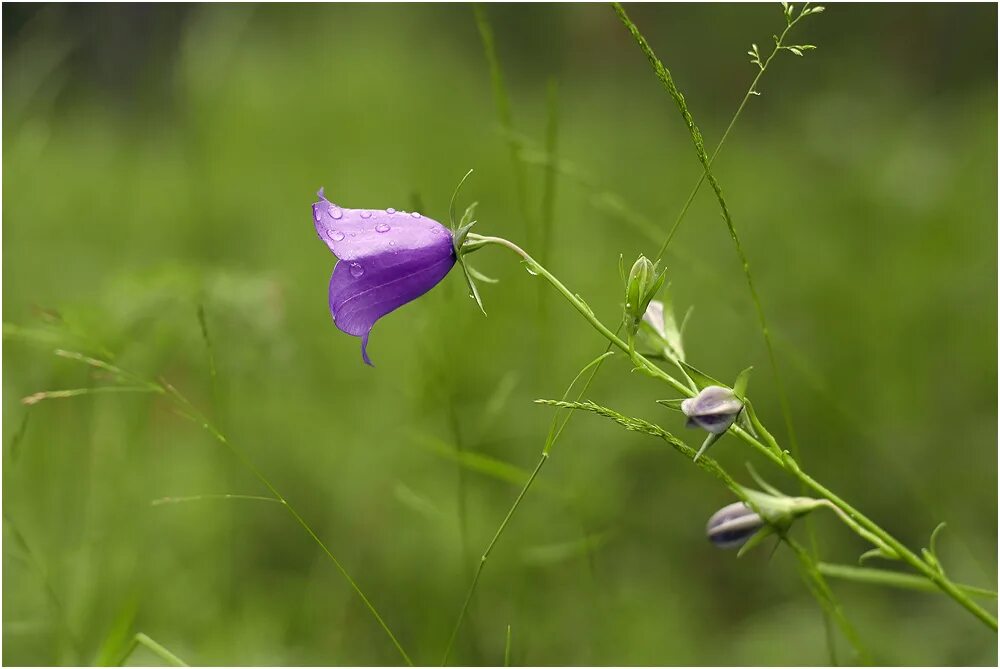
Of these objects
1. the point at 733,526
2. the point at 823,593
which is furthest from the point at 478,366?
the point at 733,526

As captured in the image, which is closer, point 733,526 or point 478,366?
point 733,526

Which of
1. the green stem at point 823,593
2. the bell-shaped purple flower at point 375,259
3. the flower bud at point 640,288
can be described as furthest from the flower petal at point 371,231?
the green stem at point 823,593

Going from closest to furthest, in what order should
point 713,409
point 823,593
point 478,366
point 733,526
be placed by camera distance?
point 713,409
point 733,526
point 823,593
point 478,366

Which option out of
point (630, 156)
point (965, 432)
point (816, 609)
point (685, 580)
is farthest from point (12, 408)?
point (630, 156)

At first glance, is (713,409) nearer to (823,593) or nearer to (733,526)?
(733,526)

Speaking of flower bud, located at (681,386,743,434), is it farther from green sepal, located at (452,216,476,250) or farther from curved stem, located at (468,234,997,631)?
green sepal, located at (452,216,476,250)

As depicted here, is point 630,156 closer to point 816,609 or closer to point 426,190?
point 426,190
